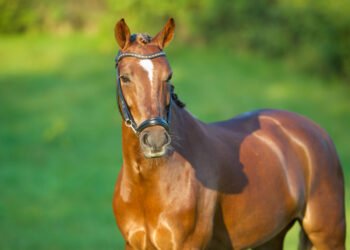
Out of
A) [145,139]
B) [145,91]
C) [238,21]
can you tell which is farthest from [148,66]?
[238,21]

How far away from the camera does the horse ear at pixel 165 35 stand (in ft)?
17.0

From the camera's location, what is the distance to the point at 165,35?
5.22 metres

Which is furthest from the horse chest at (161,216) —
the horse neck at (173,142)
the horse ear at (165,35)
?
the horse ear at (165,35)

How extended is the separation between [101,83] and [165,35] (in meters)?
19.4

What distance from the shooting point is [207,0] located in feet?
92.2

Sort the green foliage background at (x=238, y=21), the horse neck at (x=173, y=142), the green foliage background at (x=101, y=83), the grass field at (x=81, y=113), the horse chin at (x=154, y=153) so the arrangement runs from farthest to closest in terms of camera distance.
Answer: the green foliage background at (x=238, y=21), the green foliage background at (x=101, y=83), the grass field at (x=81, y=113), the horse neck at (x=173, y=142), the horse chin at (x=154, y=153)

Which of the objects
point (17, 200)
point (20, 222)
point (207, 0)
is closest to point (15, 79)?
point (207, 0)

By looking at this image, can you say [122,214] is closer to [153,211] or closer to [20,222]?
[153,211]

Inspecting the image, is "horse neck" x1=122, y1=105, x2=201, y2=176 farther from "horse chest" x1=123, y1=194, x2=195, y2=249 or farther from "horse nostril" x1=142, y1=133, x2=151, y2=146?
"horse nostril" x1=142, y1=133, x2=151, y2=146

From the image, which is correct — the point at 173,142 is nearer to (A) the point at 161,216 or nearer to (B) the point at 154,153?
(A) the point at 161,216

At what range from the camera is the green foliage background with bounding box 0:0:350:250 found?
1324 centimetres

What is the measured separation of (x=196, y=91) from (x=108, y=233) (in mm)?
12862

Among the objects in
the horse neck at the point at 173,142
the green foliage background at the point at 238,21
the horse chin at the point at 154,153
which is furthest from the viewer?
the green foliage background at the point at 238,21

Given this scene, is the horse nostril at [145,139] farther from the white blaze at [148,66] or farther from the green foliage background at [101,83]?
the green foliage background at [101,83]
